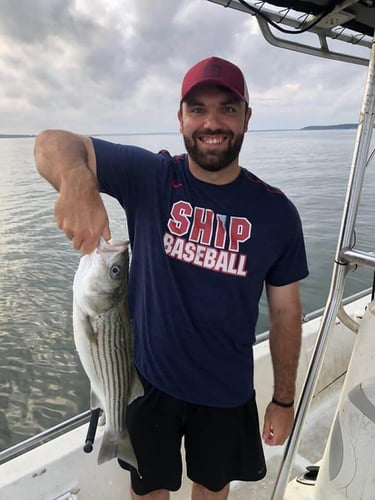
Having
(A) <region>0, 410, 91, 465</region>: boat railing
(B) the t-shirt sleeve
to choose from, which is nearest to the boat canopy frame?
(B) the t-shirt sleeve

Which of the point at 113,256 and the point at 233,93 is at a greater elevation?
the point at 233,93

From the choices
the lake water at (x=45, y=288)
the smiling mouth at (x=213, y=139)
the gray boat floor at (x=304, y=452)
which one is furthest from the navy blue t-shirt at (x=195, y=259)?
the gray boat floor at (x=304, y=452)

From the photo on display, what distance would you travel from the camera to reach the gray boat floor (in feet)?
7.26

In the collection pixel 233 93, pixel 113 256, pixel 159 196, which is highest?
pixel 233 93

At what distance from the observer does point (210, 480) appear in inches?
63.0

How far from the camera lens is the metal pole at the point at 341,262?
1339 mm

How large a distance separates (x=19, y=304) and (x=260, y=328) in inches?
119

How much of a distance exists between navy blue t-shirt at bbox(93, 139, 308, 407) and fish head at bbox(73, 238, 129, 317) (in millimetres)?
308

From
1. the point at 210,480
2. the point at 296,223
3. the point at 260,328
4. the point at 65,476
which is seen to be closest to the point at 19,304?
the point at 260,328

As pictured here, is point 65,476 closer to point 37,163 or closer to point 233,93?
point 37,163

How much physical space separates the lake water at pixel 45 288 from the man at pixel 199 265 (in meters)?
0.51

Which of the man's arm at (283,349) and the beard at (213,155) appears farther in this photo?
the man's arm at (283,349)

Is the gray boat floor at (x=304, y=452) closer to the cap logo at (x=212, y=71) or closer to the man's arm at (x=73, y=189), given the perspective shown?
the man's arm at (x=73, y=189)

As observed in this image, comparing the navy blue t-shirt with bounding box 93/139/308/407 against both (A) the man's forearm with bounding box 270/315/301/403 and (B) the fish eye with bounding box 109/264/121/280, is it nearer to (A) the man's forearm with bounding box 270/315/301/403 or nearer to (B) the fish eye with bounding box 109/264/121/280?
(A) the man's forearm with bounding box 270/315/301/403
